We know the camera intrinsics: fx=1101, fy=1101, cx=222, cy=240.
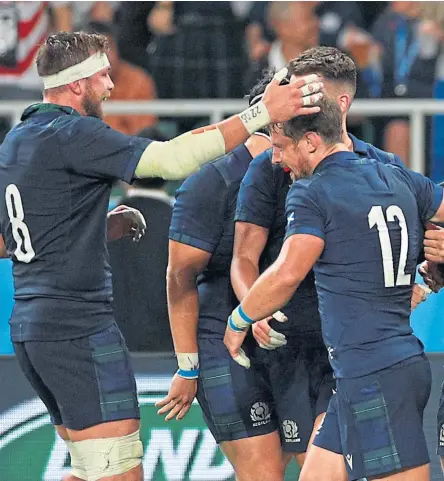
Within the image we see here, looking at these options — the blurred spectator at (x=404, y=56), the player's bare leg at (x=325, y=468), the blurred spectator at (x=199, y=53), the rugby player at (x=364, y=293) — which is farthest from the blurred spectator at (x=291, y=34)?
the player's bare leg at (x=325, y=468)

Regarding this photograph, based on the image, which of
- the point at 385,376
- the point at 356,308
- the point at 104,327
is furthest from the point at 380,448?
the point at 104,327

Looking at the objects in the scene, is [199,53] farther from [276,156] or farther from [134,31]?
[276,156]

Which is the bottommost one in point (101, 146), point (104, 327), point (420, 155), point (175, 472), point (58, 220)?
point (175, 472)

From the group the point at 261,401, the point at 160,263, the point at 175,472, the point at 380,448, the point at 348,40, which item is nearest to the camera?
the point at 380,448

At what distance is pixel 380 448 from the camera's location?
362 cm

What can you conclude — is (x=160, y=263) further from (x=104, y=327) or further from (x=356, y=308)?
(x=356, y=308)

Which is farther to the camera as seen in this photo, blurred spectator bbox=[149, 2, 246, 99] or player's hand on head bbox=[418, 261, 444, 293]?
blurred spectator bbox=[149, 2, 246, 99]

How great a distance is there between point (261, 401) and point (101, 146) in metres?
1.25

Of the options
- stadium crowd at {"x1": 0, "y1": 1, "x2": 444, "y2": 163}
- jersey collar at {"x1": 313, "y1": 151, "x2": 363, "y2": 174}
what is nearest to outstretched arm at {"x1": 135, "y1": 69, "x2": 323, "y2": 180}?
jersey collar at {"x1": 313, "y1": 151, "x2": 363, "y2": 174}

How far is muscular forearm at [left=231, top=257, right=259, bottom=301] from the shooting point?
13.6ft

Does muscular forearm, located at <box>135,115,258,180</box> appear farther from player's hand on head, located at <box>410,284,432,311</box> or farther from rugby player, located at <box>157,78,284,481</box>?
player's hand on head, located at <box>410,284,432,311</box>

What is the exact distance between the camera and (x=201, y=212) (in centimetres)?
439

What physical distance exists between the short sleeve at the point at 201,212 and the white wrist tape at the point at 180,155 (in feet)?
1.33

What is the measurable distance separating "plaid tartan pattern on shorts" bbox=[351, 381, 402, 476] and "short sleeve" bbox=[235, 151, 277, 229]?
2.99 feet
